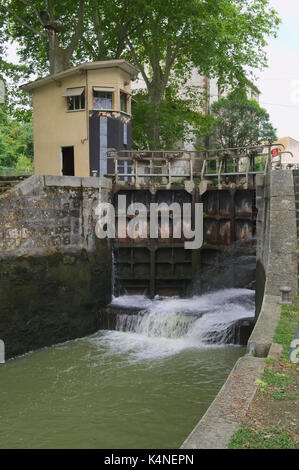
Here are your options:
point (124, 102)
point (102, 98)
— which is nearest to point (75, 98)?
point (102, 98)

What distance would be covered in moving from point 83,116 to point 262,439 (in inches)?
665

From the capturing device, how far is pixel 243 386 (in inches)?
225

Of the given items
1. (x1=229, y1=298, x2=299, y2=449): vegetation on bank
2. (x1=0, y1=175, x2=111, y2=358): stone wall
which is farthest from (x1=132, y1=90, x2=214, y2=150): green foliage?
(x1=229, y1=298, x2=299, y2=449): vegetation on bank

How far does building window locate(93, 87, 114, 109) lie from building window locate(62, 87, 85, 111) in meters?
0.58

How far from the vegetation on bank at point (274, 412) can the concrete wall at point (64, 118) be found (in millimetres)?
14562

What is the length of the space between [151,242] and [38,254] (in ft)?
15.1

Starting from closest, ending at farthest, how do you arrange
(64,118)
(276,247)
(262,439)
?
(262,439) < (276,247) < (64,118)

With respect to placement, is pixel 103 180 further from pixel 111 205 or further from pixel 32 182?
pixel 32 182

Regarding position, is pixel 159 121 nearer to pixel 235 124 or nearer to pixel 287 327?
pixel 235 124

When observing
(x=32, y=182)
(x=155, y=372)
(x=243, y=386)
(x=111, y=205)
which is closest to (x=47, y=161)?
(x=111, y=205)

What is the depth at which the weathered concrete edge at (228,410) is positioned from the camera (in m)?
4.55

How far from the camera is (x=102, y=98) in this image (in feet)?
63.9

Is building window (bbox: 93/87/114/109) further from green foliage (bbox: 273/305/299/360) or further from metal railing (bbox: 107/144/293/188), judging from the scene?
green foliage (bbox: 273/305/299/360)

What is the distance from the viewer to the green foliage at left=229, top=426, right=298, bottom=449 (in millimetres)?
4438
